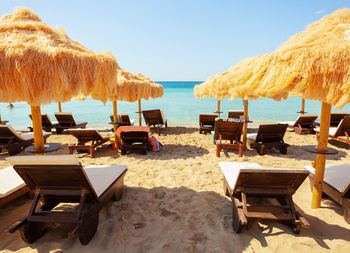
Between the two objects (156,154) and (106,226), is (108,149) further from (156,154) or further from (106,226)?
(106,226)

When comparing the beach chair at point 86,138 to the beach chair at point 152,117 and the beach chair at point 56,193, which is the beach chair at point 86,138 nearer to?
the beach chair at point 56,193

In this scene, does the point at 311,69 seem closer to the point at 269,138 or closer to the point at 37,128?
the point at 37,128

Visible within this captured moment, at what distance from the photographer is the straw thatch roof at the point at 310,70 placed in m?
1.77

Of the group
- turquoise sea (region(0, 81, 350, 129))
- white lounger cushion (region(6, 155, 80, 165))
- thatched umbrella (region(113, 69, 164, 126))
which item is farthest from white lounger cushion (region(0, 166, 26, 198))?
turquoise sea (region(0, 81, 350, 129))

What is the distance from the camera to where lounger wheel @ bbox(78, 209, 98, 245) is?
2.10 metres

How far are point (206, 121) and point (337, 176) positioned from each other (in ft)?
19.3

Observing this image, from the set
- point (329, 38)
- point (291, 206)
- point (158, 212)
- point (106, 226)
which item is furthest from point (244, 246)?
point (329, 38)

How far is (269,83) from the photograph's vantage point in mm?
1956

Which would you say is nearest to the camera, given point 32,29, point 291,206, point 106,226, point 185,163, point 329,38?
point 329,38

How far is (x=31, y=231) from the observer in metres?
2.16

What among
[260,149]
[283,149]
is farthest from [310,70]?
[283,149]

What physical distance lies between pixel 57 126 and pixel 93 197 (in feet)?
24.3

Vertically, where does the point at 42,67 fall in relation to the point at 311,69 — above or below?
above

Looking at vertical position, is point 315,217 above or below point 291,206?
below
